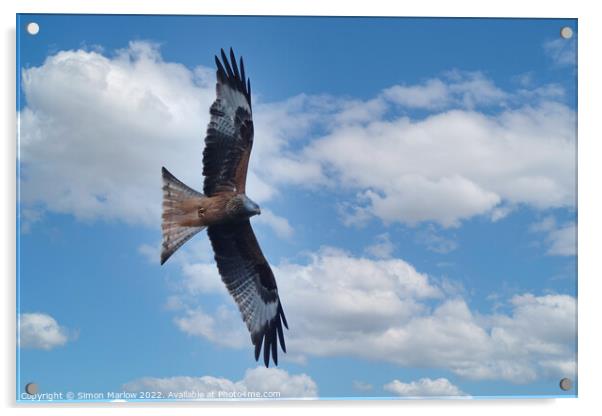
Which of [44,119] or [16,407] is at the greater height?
[44,119]

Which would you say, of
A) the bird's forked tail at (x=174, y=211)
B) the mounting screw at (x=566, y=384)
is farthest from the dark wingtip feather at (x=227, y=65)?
the mounting screw at (x=566, y=384)

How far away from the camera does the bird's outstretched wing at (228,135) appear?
19.7 ft

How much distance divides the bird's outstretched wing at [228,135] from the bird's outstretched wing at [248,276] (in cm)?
33

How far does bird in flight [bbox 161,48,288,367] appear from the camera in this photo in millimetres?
6012

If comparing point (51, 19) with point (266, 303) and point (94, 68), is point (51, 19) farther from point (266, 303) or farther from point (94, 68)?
point (266, 303)

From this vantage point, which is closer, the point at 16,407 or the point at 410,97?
the point at 16,407

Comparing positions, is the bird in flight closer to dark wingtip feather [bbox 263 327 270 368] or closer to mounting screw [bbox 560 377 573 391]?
dark wingtip feather [bbox 263 327 270 368]

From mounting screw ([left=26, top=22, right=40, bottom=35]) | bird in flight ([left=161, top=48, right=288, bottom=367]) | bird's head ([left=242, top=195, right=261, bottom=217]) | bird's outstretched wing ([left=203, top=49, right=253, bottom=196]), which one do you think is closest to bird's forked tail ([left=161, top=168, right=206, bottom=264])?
bird in flight ([left=161, top=48, right=288, bottom=367])

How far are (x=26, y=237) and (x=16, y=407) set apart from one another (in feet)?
3.69

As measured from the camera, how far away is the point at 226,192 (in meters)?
6.07

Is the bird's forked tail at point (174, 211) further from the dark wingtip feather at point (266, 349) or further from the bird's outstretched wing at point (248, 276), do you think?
the dark wingtip feather at point (266, 349)

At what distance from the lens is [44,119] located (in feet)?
19.1

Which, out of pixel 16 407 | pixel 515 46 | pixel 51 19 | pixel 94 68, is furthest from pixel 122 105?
pixel 515 46

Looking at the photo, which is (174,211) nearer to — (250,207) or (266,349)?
(250,207)
